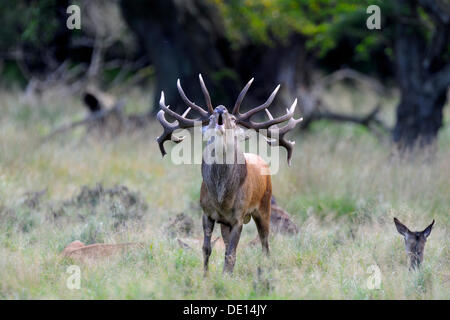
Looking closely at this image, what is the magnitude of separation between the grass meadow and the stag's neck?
0.78m

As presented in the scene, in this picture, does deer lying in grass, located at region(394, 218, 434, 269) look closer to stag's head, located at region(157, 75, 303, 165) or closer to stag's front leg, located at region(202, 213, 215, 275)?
stag's head, located at region(157, 75, 303, 165)

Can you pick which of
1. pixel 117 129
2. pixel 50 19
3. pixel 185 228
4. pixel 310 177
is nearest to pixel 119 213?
pixel 185 228

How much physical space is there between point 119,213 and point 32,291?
8.40 feet

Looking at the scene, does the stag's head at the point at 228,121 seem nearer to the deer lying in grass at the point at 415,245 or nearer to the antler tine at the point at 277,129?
the antler tine at the point at 277,129

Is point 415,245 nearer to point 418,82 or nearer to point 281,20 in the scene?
point 418,82

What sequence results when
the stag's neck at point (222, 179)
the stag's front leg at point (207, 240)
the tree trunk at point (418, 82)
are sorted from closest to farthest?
1. the stag's neck at point (222, 179)
2. the stag's front leg at point (207, 240)
3. the tree trunk at point (418, 82)

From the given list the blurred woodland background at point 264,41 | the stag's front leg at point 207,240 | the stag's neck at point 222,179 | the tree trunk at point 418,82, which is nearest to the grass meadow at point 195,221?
the stag's front leg at point 207,240

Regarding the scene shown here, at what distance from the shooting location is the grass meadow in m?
6.14

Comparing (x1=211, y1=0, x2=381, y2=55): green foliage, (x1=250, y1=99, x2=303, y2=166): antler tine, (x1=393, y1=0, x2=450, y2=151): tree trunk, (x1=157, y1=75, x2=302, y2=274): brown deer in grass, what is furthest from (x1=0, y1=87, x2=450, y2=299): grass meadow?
(x1=211, y1=0, x2=381, y2=55): green foliage

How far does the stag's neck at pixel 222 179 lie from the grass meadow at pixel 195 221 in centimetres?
78

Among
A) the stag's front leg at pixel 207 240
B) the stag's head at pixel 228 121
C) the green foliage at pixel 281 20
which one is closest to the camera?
the stag's head at pixel 228 121

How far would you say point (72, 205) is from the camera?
30.3 feet

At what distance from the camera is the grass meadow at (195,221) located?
6.14 metres
